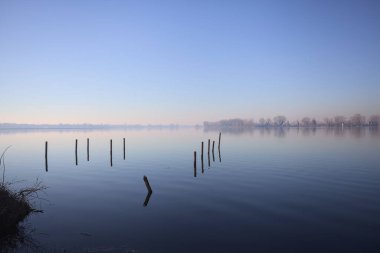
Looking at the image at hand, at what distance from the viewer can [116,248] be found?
11.2 m

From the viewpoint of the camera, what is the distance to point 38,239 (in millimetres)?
12242

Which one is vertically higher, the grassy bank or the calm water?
the grassy bank

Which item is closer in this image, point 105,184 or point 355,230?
point 355,230

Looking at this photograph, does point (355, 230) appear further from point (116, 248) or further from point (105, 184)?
point (105, 184)

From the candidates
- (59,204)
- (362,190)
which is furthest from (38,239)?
(362,190)

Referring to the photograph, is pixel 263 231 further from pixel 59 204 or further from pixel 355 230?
pixel 59 204

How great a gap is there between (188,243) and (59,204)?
10834 mm

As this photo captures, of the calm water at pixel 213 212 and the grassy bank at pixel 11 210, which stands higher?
the grassy bank at pixel 11 210

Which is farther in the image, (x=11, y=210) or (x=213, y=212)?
(x=213, y=212)

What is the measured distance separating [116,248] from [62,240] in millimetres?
2757

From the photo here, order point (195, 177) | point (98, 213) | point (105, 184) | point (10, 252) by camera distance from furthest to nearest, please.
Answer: point (195, 177), point (105, 184), point (98, 213), point (10, 252)

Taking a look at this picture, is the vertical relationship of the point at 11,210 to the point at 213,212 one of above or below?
above

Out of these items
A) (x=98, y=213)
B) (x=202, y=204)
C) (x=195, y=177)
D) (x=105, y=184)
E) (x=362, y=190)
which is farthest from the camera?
(x=195, y=177)

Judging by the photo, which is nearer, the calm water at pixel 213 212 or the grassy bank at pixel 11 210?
the calm water at pixel 213 212
